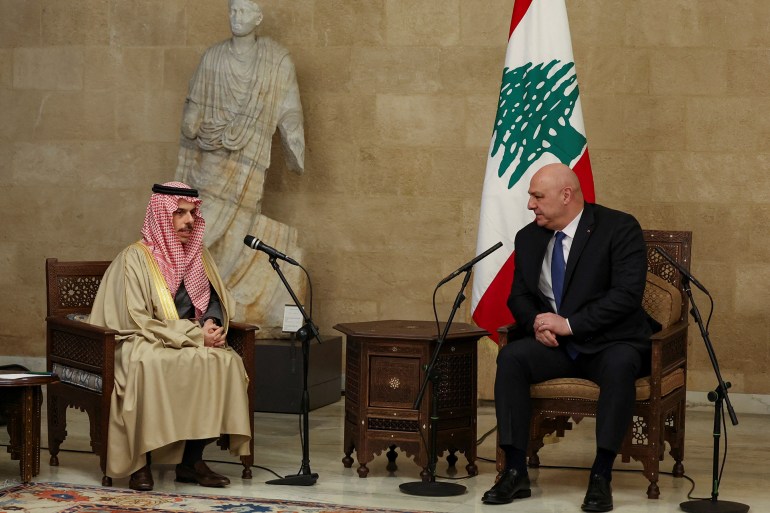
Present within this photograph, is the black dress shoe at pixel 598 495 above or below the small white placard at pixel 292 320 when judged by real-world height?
below

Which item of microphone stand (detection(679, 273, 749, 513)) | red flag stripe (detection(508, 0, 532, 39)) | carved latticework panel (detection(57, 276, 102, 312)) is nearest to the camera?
microphone stand (detection(679, 273, 749, 513))

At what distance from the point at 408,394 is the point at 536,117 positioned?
183cm

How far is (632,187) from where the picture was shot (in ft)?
27.1

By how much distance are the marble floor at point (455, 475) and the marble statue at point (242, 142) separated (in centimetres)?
114

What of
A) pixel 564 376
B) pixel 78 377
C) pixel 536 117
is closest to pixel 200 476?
pixel 78 377

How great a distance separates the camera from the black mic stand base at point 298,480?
18.5 feet

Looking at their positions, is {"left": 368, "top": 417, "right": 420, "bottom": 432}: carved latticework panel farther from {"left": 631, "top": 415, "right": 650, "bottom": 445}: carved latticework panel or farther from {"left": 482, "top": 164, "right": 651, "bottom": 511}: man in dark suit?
{"left": 631, "top": 415, "right": 650, "bottom": 445}: carved latticework panel

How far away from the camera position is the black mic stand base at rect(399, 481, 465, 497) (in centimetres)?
548

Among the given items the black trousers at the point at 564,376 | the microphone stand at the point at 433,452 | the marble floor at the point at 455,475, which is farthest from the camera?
the microphone stand at the point at 433,452

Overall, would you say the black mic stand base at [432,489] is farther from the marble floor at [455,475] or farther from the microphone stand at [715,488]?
the microphone stand at [715,488]

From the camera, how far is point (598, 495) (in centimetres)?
520

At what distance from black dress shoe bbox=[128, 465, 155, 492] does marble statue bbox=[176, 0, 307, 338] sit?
259cm

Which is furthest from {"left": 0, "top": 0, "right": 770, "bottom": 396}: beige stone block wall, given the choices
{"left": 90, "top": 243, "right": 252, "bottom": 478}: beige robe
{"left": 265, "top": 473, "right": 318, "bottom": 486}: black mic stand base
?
{"left": 90, "top": 243, "right": 252, "bottom": 478}: beige robe

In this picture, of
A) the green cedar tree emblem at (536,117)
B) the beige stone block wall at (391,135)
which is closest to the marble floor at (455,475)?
the beige stone block wall at (391,135)
